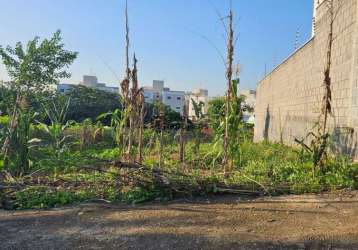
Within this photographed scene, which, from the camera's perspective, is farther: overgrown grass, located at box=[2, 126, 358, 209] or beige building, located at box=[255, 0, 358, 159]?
beige building, located at box=[255, 0, 358, 159]

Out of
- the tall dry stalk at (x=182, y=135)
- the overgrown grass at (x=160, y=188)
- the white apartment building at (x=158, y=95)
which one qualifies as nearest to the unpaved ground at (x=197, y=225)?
the overgrown grass at (x=160, y=188)

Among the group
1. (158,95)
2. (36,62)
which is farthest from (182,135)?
(36,62)

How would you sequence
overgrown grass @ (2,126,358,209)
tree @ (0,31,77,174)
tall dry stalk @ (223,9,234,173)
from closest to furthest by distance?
overgrown grass @ (2,126,358,209) < tall dry stalk @ (223,9,234,173) < tree @ (0,31,77,174)

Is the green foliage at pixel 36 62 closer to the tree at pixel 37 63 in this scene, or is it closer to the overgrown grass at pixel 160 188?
the tree at pixel 37 63

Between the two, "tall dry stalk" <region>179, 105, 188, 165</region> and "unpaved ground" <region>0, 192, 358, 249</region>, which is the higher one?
"tall dry stalk" <region>179, 105, 188, 165</region>

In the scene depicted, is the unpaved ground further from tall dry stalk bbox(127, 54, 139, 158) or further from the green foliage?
the green foliage

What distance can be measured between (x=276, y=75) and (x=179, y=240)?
9745 millimetres

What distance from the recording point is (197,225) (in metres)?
2.91

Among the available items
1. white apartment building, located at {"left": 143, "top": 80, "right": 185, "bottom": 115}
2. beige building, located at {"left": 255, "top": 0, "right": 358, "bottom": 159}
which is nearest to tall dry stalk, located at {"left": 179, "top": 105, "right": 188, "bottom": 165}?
white apartment building, located at {"left": 143, "top": 80, "right": 185, "bottom": 115}

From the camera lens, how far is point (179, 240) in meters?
2.63

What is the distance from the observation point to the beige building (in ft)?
16.4

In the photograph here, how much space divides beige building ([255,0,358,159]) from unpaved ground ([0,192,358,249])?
174 centimetres

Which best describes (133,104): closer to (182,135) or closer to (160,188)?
(182,135)

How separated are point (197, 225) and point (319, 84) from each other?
473 cm
